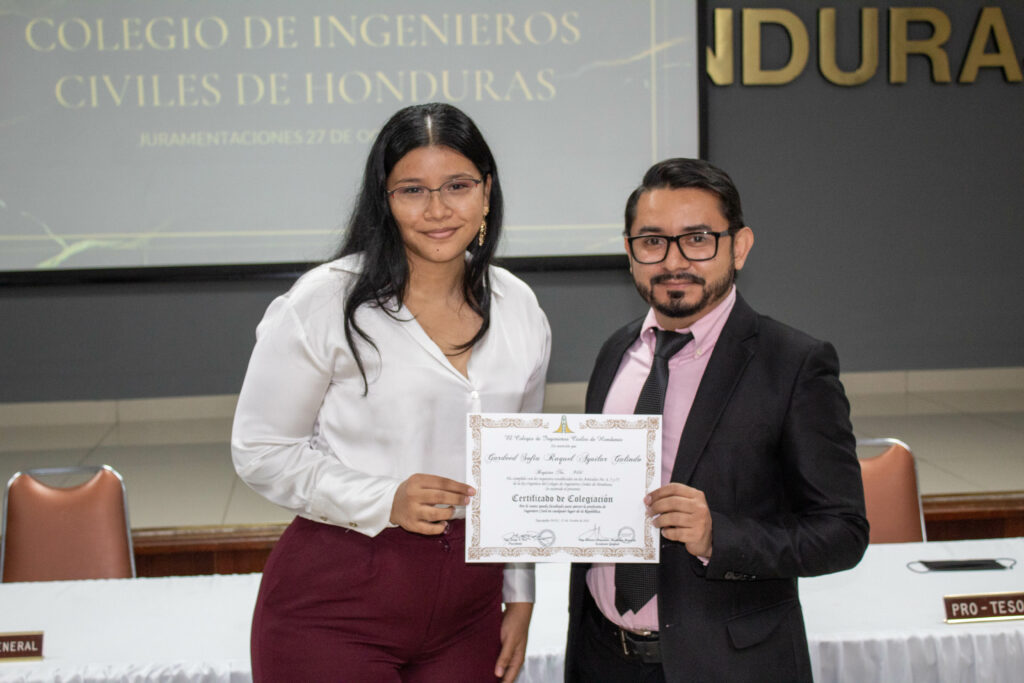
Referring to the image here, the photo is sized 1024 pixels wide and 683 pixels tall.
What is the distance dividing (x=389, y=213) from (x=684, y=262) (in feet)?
1.53

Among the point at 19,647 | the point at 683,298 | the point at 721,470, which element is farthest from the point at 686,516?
the point at 19,647

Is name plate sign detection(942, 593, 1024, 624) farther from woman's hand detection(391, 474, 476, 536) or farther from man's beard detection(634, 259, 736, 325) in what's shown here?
woman's hand detection(391, 474, 476, 536)

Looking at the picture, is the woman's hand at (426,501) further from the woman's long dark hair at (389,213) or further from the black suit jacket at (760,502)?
the black suit jacket at (760,502)

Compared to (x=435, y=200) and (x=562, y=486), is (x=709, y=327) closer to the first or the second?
(x=562, y=486)

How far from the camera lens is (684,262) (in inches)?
57.0

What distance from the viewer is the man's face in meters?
1.45

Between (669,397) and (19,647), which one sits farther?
(19,647)

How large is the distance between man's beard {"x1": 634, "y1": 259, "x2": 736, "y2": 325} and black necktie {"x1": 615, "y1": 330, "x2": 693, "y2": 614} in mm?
59

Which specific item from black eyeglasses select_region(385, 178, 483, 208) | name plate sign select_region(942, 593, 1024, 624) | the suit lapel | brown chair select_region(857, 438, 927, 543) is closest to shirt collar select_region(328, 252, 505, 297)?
black eyeglasses select_region(385, 178, 483, 208)

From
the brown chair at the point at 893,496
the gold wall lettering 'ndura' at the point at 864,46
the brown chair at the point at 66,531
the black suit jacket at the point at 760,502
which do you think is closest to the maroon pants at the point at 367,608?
the black suit jacket at the point at 760,502
